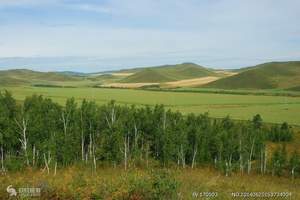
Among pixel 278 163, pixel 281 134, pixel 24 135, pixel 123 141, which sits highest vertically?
pixel 24 135

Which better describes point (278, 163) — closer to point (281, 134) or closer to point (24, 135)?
point (281, 134)

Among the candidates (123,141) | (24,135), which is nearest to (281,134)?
(123,141)

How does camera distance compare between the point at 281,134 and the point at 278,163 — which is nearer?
the point at 278,163

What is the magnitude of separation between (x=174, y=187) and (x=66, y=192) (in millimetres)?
4610

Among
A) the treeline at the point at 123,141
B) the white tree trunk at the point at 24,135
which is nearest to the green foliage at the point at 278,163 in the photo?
the treeline at the point at 123,141

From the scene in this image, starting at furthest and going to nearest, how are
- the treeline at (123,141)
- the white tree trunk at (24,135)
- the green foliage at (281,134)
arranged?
1. the green foliage at (281,134)
2. the treeline at (123,141)
3. the white tree trunk at (24,135)

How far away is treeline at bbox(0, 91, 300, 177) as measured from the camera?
170 feet

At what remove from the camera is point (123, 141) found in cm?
5628

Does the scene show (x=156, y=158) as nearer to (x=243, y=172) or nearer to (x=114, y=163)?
(x=114, y=163)

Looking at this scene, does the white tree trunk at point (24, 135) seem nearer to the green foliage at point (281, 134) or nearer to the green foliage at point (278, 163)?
the green foliage at point (278, 163)

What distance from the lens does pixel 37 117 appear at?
53.6 meters

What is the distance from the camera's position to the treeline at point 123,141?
51.8 m

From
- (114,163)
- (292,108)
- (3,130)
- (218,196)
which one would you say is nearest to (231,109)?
(292,108)

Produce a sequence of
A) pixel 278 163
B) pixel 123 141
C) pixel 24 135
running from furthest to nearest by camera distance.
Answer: pixel 123 141, pixel 278 163, pixel 24 135
